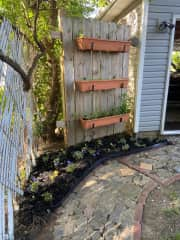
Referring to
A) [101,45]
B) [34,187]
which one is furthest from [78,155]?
[101,45]

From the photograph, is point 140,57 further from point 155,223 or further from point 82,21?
point 155,223

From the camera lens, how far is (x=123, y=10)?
4055 mm

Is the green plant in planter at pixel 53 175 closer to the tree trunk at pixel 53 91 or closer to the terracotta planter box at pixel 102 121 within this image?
the terracotta planter box at pixel 102 121

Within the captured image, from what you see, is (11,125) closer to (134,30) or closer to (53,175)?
(53,175)

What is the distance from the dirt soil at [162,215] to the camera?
1.76 m

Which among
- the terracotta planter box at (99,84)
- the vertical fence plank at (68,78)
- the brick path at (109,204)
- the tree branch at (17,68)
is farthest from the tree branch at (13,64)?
the brick path at (109,204)

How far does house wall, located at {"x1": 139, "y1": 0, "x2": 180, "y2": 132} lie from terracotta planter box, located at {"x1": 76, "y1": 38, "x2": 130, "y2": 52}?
18.7 inches

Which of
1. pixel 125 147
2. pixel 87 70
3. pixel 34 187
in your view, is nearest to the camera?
pixel 34 187

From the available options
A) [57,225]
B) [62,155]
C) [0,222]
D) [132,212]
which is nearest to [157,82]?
[62,155]

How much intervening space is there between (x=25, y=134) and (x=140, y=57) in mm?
2183

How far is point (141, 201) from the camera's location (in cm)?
215

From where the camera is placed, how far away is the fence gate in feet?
5.20

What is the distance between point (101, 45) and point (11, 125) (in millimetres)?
1720

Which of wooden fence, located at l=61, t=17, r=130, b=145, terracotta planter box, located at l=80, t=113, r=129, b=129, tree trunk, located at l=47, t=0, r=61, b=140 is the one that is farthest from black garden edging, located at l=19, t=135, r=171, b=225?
tree trunk, located at l=47, t=0, r=61, b=140
